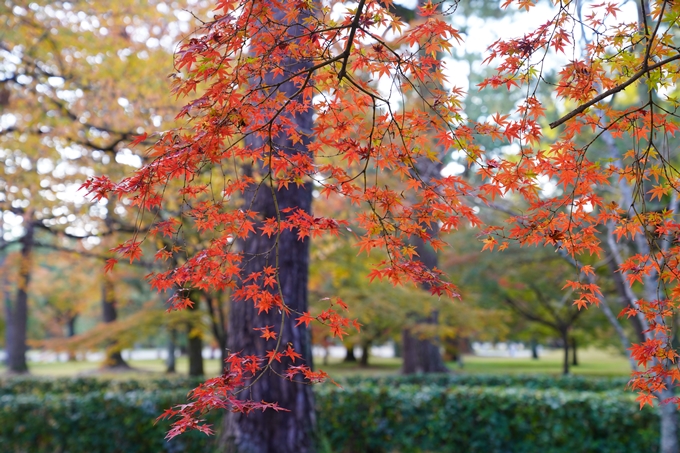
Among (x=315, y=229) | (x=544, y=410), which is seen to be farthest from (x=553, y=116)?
(x=315, y=229)

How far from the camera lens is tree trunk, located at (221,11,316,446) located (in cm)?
477

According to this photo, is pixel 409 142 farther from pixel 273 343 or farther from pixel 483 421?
pixel 483 421

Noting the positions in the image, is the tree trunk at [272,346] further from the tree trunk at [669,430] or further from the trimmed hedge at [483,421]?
the tree trunk at [669,430]

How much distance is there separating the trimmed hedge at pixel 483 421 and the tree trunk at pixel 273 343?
1609 mm

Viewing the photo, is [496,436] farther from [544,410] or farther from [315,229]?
[315,229]

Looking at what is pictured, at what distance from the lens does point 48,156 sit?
25.6 ft

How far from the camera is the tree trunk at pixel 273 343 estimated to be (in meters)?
4.77

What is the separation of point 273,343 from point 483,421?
10.1 ft

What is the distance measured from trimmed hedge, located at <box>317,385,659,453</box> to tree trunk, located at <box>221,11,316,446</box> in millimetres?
1609

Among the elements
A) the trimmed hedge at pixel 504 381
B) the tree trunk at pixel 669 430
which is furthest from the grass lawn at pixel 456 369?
the tree trunk at pixel 669 430

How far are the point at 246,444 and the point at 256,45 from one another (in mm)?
3687

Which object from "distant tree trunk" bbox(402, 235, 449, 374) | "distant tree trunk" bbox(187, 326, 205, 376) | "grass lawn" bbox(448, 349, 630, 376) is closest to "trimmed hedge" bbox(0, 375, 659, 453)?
"distant tree trunk" bbox(187, 326, 205, 376)

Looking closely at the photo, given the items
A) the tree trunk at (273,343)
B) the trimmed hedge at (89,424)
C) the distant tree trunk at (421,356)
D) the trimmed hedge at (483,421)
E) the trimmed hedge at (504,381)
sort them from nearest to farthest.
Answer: the tree trunk at (273,343) < the trimmed hedge at (483,421) < the trimmed hedge at (89,424) < the trimmed hedge at (504,381) < the distant tree trunk at (421,356)

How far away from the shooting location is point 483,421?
21.0ft
